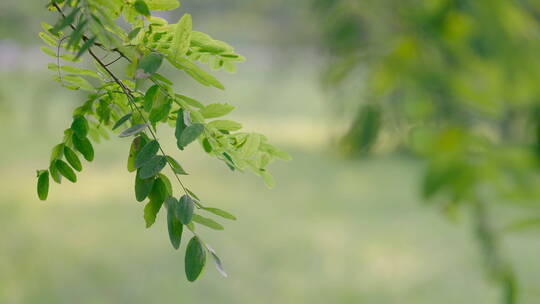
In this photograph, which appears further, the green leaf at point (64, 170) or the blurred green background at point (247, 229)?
the blurred green background at point (247, 229)

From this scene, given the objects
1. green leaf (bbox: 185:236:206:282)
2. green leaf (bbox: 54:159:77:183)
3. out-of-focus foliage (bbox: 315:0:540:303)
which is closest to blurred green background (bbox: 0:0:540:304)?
out-of-focus foliage (bbox: 315:0:540:303)

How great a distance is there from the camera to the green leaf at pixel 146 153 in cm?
54

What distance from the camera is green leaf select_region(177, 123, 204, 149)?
0.52 meters

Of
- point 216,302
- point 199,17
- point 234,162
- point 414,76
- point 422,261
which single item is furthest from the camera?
point 199,17

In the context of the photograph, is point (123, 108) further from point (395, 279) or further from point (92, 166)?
point (92, 166)

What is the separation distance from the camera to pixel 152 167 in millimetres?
535

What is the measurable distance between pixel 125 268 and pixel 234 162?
4218mm

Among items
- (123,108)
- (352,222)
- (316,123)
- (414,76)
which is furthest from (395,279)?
(316,123)

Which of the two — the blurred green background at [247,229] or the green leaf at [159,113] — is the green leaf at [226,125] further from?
the blurred green background at [247,229]

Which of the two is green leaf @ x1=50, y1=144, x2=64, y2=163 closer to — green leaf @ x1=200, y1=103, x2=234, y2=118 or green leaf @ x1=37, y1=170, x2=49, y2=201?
green leaf @ x1=37, y1=170, x2=49, y2=201

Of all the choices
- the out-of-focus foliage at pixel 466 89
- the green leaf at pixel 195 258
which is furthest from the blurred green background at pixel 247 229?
the green leaf at pixel 195 258

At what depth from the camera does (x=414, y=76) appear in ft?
4.34

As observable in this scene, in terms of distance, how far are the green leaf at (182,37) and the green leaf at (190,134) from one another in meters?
0.06

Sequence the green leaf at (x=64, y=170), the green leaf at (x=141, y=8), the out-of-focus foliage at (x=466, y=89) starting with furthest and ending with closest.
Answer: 1. the out-of-focus foliage at (x=466, y=89)
2. the green leaf at (x=64, y=170)
3. the green leaf at (x=141, y=8)
